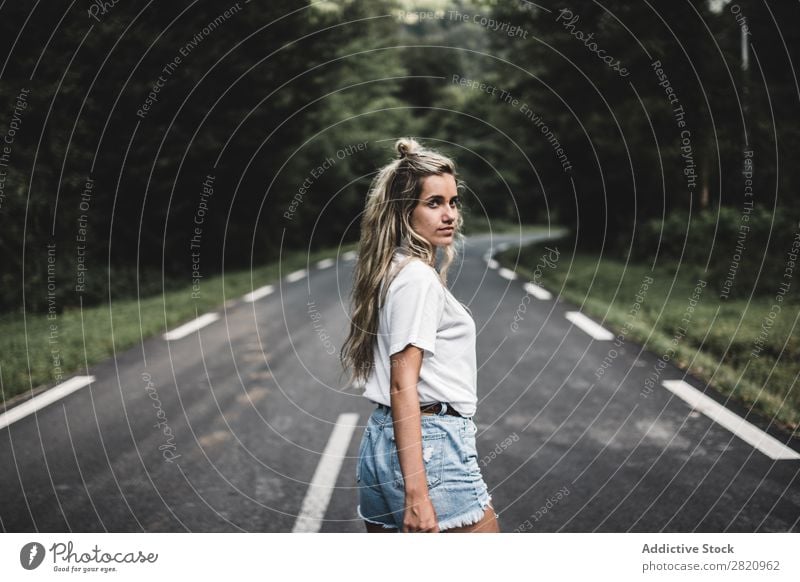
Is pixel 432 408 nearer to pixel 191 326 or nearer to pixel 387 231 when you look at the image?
pixel 387 231

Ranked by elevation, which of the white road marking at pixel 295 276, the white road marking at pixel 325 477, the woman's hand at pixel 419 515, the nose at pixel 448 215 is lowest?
the white road marking at pixel 295 276

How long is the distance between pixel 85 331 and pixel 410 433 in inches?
334

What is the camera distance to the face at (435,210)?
2135 mm

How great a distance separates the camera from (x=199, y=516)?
152 inches

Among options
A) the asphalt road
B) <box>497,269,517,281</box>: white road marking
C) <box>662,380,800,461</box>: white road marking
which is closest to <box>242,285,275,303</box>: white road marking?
the asphalt road

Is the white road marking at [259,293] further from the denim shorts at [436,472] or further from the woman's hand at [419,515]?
the woman's hand at [419,515]

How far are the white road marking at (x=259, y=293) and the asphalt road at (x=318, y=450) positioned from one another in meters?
4.31

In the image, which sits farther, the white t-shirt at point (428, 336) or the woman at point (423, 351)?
the woman at point (423, 351)

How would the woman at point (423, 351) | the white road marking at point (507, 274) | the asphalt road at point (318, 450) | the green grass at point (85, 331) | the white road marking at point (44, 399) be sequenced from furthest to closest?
the white road marking at point (507, 274) → the green grass at point (85, 331) → the white road marking at point (44, 399) → the asphalt road at point (318, 450) → the woman at point (423, 351)

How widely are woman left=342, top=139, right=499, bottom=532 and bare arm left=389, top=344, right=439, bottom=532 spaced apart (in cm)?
1

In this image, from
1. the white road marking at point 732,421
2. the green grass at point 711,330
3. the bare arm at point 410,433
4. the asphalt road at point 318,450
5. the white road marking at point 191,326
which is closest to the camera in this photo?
the bare arm at point 410,433

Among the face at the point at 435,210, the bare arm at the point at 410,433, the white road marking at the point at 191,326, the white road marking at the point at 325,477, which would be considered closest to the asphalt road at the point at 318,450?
the white road marking at the point at 325,477

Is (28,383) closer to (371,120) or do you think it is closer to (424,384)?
(424,384)

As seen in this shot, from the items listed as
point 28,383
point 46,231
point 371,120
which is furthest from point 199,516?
point 371,120
